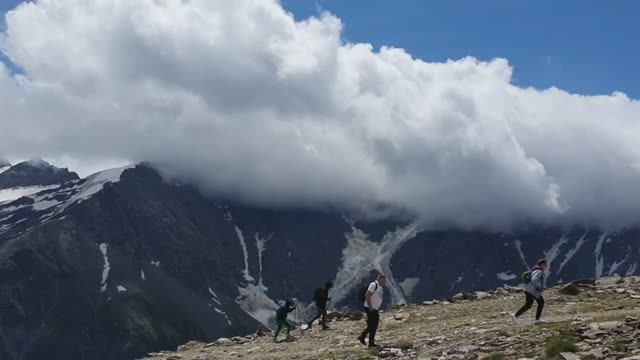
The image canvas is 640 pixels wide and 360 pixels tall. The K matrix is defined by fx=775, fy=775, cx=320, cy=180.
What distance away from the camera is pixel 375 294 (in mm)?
32156

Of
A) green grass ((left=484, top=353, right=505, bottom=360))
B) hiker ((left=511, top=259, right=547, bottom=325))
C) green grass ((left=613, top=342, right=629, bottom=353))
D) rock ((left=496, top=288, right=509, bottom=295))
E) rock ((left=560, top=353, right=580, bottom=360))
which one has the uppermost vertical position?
hiker ((left=511, top=259, right=547, bottom=325))

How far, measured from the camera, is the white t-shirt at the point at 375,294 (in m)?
31.8

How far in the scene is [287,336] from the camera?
44.8 metres

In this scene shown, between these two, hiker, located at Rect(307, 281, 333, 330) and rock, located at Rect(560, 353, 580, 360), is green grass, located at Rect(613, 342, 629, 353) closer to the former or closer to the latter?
rock, located at Rect(560, 353, 580, 360)

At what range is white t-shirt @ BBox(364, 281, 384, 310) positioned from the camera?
31.8 metres

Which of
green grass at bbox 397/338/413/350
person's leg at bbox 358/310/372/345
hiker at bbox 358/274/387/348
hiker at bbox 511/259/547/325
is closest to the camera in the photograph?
green grass at bbox 397/338/413/350

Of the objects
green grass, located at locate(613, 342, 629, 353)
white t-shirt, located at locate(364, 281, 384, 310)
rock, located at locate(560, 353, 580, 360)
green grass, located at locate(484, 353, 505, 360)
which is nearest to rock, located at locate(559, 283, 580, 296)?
white t-shirt, located at locate(364, 281, 384, 310)

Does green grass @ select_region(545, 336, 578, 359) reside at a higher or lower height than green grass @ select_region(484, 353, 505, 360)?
higher

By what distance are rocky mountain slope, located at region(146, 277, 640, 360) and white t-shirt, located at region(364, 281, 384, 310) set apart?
1734mm

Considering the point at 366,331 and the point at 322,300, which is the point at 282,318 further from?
the point at 366,331

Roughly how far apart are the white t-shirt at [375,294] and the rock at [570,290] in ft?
57.2

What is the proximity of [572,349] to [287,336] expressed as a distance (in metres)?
25.2

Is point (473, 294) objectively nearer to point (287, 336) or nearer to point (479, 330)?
point (287, 336)

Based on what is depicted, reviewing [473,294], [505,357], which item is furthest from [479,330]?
[473,294]
